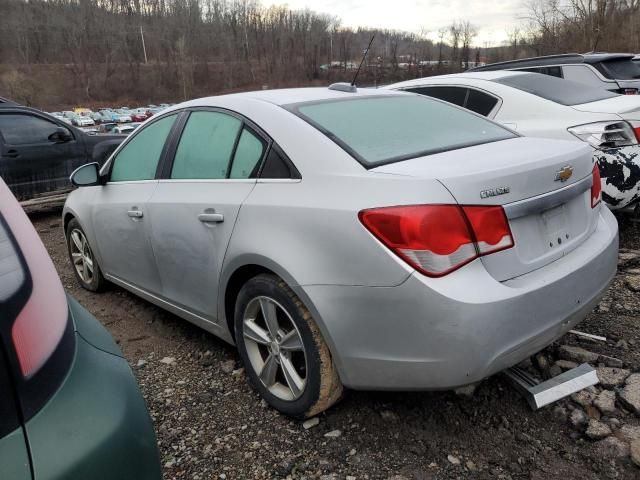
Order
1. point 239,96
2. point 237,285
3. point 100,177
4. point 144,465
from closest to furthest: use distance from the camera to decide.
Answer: point 144,465
point 237,285
point 239,96
point 100,177

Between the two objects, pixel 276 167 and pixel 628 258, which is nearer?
pixel 276 167

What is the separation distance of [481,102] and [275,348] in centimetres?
356

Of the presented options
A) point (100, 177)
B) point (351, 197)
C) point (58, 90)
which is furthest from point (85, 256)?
point (58, 90)

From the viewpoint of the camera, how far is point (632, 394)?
2.39 meters

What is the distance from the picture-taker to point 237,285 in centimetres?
258

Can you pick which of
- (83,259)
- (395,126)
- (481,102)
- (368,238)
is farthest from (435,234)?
(481,102)

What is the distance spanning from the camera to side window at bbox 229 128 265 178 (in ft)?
8.23

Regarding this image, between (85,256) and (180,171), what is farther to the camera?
(85,256)

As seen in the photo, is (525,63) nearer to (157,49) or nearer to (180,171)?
(180,171)

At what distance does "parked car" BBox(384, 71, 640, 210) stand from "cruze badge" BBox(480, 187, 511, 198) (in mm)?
2427

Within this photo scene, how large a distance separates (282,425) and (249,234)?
0.88 metres

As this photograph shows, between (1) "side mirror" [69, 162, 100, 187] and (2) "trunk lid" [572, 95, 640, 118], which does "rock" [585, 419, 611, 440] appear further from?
(1) "side mirror" [69, 162, 100, 187]

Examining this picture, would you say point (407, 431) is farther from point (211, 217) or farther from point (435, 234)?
point (211, 217)

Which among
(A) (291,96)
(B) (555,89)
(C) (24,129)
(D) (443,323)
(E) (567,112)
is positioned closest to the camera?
(D) (443,323)
